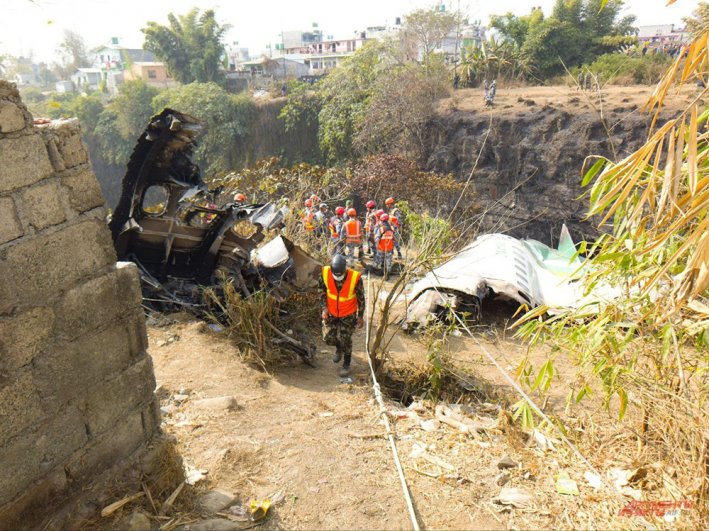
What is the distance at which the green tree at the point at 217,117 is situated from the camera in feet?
84.5

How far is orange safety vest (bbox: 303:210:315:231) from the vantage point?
356 inches

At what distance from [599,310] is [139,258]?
5.24 m

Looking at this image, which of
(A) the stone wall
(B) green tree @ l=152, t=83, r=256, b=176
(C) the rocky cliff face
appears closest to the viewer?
(A) the stone wall

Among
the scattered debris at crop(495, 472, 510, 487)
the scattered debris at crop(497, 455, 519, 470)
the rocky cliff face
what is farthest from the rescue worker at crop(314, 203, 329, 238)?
the rocky cliff face

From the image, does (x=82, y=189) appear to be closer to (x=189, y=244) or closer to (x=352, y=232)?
(x=189, y=244)

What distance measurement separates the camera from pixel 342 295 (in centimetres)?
534

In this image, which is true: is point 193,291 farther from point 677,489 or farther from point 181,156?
point 677,489

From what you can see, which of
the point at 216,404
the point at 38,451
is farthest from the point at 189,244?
the point at 38,451

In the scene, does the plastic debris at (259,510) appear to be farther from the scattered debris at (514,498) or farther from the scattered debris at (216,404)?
the scattered debris at (216,404)

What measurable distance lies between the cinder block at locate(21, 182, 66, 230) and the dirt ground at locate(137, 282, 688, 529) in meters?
1.64

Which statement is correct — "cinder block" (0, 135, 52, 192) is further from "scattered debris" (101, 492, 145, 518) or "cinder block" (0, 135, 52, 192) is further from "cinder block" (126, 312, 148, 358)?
"scattered debris" (101, 492, 145, 518)

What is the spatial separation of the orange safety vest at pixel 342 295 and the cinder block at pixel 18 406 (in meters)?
3.38

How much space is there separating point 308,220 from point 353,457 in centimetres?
635

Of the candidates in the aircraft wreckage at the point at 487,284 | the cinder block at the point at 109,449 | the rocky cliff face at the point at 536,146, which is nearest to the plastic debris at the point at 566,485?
the cinder block at the point at 109,449
